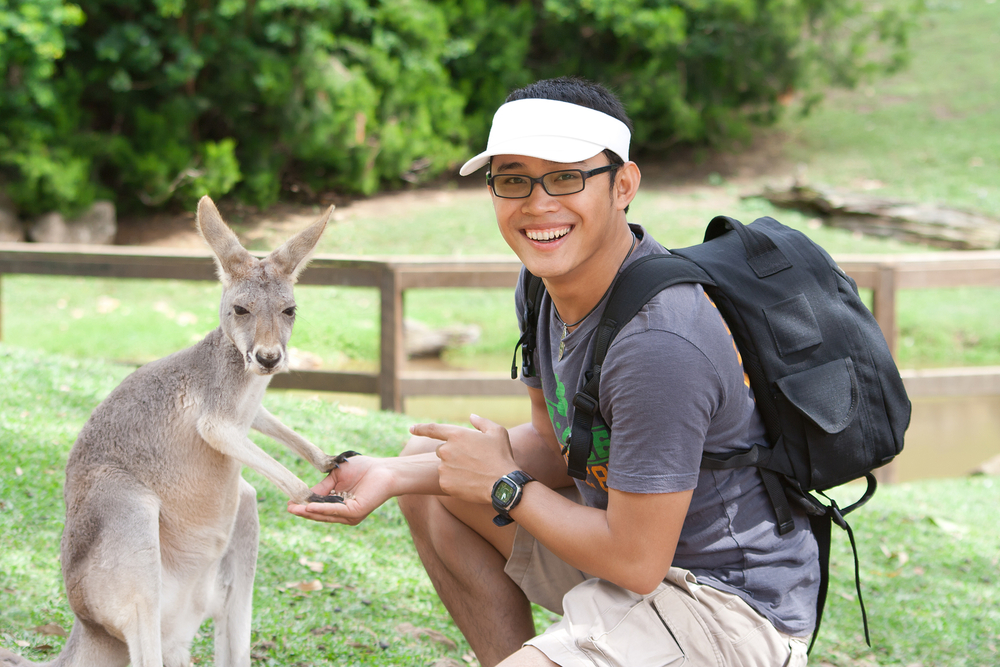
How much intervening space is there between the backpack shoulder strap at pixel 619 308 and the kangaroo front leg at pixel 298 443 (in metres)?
0.78

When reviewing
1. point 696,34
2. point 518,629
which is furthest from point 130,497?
point 696,34

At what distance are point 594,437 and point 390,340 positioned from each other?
12.3 ft

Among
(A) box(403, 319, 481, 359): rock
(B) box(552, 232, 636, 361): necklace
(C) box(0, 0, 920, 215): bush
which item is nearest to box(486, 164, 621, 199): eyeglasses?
(B) box(552, 232, 636, 361): necklace

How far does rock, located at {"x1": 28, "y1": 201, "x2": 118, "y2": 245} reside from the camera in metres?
11.0

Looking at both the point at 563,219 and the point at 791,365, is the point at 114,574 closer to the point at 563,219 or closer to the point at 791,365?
the point at 563,219

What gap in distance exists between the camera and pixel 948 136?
17.9 meters

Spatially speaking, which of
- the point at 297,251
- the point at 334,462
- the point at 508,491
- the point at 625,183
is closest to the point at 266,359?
the point at 297,251

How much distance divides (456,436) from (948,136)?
60.9 feet

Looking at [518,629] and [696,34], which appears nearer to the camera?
[518,629]

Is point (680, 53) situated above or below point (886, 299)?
above

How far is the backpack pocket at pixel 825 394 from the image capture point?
213 centimetres

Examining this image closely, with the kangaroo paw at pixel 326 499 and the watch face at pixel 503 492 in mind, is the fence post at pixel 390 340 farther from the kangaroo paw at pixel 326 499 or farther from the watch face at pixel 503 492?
the watch face at pixel 503 492

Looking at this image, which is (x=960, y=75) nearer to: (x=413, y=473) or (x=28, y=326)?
(x=28, y=326)

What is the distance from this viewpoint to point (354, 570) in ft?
11.9
